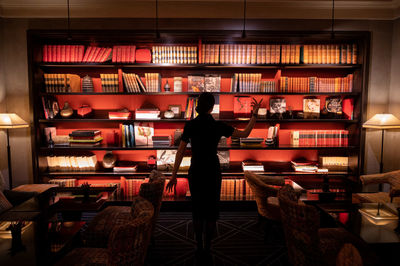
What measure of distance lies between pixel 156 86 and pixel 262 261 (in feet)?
8.95

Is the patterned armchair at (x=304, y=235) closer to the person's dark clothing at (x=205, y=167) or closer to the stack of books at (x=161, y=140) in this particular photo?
the person's dark clothing at (x=205, y=167)

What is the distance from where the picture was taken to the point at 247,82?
409cm

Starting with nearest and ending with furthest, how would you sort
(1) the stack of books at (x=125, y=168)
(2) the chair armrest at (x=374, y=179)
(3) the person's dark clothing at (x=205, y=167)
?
(3) the person's dark clothing at (x=205, y=167) → (2) the chair armrest at (x=374, y=179) → (1) the stack of books at (x=125, y=168)

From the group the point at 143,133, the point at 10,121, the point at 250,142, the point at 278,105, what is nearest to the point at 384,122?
the point at 278,105

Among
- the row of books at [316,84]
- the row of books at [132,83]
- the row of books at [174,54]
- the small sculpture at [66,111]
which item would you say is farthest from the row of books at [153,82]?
the row of books at [316,84]

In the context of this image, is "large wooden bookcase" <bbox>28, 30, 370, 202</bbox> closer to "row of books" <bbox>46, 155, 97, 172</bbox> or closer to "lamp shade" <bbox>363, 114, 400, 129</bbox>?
"row of books" <bbox>46, 155, 97, 172</bbox>

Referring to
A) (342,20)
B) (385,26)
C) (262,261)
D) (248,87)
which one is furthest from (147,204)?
(385,26)

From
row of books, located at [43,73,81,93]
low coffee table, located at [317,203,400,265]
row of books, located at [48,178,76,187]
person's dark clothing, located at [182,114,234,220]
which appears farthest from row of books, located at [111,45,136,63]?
low coffee table, located at [317,203,400,265]

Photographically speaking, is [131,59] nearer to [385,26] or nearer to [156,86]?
[156,86]

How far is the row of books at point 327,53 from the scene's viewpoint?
4.05m

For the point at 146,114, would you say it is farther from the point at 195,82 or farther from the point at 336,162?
the point at 336,162

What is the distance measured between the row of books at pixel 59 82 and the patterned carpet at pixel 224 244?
7.93ft

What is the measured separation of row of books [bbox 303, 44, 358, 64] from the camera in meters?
4.05

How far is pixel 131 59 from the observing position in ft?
13.2
